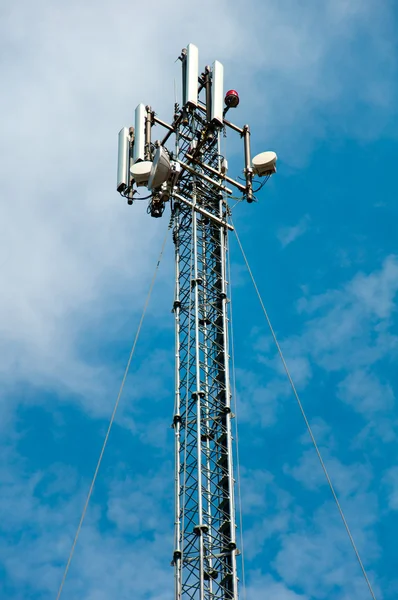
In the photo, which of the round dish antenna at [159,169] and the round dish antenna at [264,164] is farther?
the round dish antenna at [264,164]

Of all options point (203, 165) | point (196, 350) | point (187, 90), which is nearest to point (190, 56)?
point (187, 90)

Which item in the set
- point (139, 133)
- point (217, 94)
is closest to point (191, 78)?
point (217, 94)

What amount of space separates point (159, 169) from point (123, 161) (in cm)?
445

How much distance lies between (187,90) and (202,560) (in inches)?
801

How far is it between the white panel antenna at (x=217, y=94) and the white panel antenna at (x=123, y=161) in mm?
4374

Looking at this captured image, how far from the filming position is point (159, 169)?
145 feet

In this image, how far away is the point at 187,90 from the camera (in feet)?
154

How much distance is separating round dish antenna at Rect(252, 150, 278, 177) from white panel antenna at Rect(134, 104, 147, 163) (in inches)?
188

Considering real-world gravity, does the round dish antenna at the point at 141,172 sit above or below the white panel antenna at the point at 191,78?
below

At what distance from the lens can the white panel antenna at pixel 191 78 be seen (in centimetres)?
4684

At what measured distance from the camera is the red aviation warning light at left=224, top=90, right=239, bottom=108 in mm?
48594

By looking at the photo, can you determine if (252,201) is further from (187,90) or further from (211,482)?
(211,482)

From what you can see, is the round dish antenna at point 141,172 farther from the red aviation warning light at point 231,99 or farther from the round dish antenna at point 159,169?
the red aviation warning light at point 231,99

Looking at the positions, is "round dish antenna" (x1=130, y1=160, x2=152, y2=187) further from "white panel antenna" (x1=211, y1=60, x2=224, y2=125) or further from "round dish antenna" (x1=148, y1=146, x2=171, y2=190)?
"white panel antenna" (x1=211, y1=60, x2=224, y2=125)
